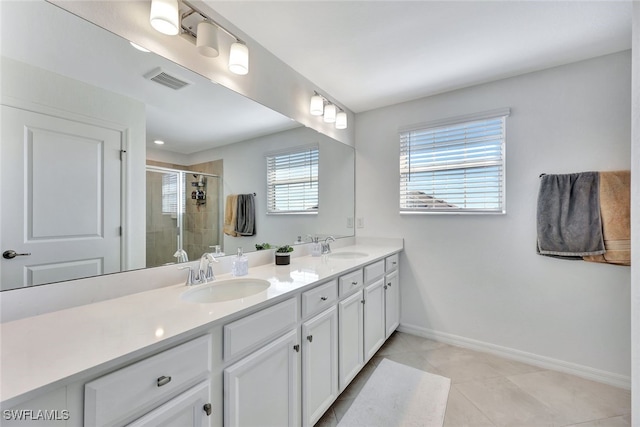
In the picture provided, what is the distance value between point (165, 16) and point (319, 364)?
6.09 feet

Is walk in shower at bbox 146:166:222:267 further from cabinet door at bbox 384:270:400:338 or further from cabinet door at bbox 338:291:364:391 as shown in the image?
Result: cabinet door at bbox 384:270:400:338

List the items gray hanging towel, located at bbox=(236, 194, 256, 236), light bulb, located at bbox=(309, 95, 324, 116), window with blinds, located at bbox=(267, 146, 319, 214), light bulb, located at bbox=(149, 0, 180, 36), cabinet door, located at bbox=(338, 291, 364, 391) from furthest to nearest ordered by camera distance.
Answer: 1. light bulb, located at bbox=(309, 95, 324, 116)
2. window with blinds, located at bbox=(267, 146, 319, 214)
3. gray hanging towel, located at bbox=(236, 194, 256, 236)
4. cabinet door, located at bbox=(338, 291, 364, 391)
5. light bulb, located at bbox=(149, 0, 180, 36)

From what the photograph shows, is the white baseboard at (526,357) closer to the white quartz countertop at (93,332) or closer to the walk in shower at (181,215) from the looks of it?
the white quartz countertop at (93,332)

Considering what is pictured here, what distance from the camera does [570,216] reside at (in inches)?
76.8

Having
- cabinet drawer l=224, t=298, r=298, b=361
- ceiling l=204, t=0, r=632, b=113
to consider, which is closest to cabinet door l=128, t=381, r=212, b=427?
cabinet drawer l=224, t=298, r=298, b=361

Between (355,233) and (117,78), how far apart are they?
7.79ft

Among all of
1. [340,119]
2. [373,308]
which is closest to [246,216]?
[373,308]

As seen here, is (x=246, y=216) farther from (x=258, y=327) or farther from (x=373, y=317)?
(x=373, y=317)

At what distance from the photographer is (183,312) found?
98cm

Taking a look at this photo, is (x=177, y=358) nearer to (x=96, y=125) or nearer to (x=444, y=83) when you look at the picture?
(x=96, y=125)

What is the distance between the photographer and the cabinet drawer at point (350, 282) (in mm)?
1680

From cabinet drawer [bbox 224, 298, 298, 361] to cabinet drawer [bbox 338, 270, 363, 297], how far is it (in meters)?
0.45

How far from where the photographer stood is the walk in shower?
131 centimetres
